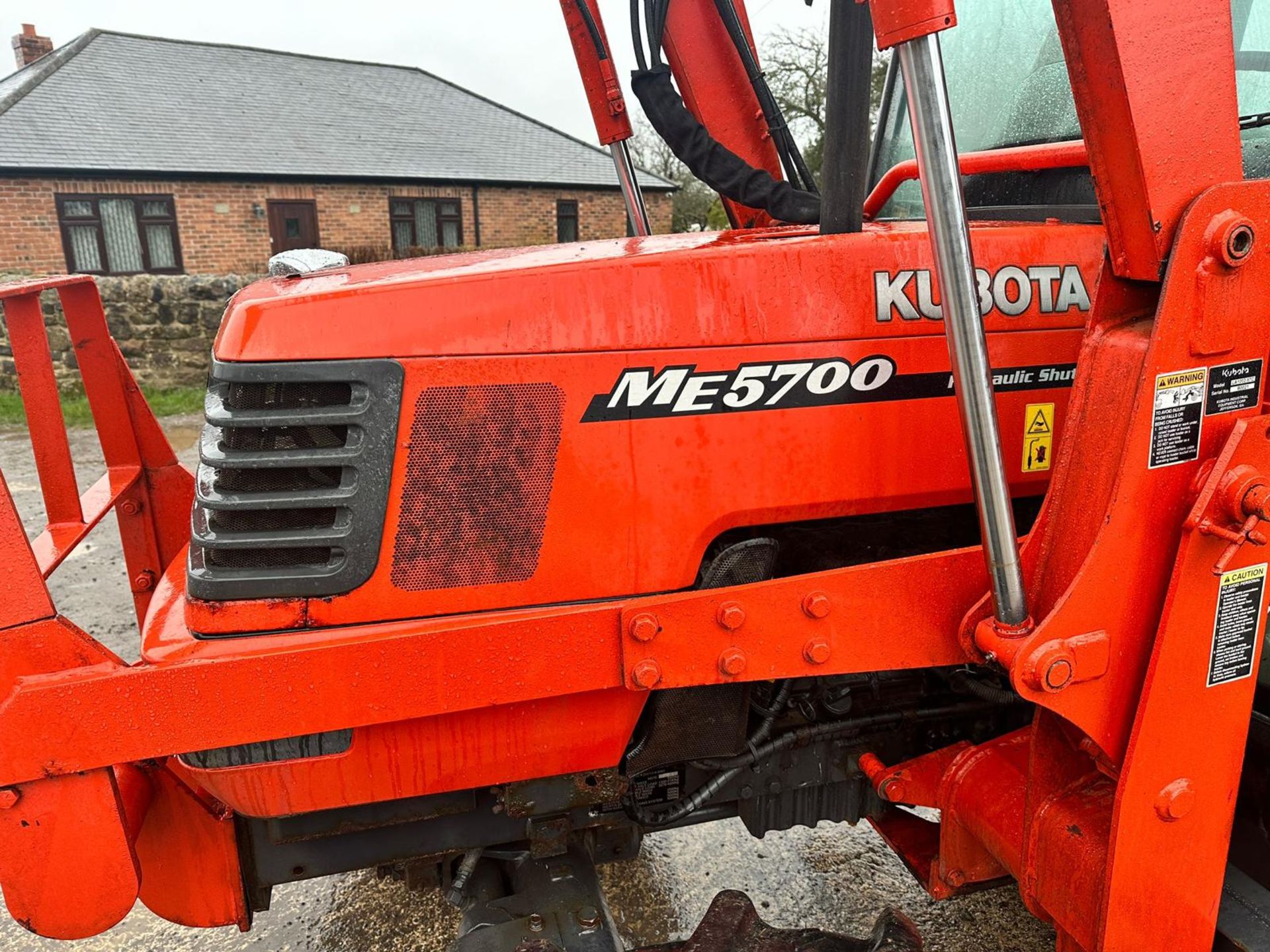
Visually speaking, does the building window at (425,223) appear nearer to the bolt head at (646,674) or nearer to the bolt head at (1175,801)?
the bolt head at (646,674)

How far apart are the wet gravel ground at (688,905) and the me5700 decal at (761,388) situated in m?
1.72

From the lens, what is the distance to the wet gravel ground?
2688 mm

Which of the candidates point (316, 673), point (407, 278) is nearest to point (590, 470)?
point (407, 278)

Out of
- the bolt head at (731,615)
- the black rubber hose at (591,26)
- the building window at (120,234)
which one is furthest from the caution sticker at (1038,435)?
the building window at (120,234)

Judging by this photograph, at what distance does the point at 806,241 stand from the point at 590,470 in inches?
23.1

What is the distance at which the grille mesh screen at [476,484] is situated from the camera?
157 centimetres

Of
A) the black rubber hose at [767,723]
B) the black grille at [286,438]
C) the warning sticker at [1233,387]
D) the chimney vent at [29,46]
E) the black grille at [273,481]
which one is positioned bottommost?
the black rubber hose at [767,723]

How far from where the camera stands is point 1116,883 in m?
1.60

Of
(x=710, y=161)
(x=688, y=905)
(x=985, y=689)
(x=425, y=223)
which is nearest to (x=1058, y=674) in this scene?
(x=985, y=689)

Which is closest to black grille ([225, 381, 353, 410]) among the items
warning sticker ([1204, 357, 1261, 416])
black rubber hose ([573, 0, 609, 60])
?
warning sticker ([1204, 357, 1261, 416])

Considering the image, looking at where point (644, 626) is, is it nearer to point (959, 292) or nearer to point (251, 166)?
point (959, 292)

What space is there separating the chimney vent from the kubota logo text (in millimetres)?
23035

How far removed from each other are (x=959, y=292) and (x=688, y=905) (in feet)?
7.08

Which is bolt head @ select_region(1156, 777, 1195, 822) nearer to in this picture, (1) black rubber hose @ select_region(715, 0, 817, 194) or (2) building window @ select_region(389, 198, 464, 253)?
(1) black rubber hose @ select_region(715, 0, 817, 194)
